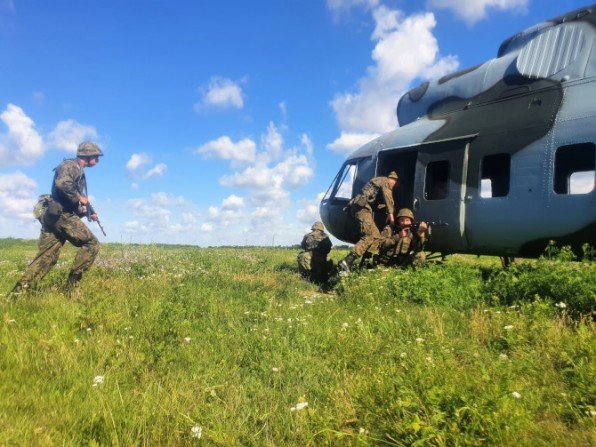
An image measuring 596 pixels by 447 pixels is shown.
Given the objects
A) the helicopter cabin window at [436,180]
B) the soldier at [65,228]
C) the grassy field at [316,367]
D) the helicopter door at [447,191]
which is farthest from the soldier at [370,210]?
the soldier at [65,228]

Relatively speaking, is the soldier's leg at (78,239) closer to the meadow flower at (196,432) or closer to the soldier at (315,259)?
the soldier at (315,259)

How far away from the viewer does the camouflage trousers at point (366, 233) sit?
9422 mm

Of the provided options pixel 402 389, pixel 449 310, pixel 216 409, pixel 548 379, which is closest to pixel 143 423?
pixel 216 409

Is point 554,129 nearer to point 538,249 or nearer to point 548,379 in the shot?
point 538,249

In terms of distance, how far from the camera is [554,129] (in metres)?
6.98

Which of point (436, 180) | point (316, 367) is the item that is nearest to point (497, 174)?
point (436, 180)

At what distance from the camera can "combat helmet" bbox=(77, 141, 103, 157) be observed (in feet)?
25.8

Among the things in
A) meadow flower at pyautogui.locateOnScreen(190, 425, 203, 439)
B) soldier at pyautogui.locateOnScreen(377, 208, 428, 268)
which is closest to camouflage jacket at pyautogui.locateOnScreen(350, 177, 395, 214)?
soldier at pyautogui.locateOnScreen(377, 208, 428, 268)

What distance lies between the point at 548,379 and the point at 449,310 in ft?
7.78

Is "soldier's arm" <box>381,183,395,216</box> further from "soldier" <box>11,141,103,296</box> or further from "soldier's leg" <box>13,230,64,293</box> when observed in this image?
"soldier's leg" <box>13,230,64,293</box>

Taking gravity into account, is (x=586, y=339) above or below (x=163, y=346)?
above

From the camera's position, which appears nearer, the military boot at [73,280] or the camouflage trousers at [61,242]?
the camouflage trousers at [61,242]

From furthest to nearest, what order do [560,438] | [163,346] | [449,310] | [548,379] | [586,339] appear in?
[449,310]
[163,346]
[586,339]
[548,379]
[560,438]

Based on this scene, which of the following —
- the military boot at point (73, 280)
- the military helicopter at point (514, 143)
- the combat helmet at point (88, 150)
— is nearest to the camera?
the military helicopter at point (514, 143)
